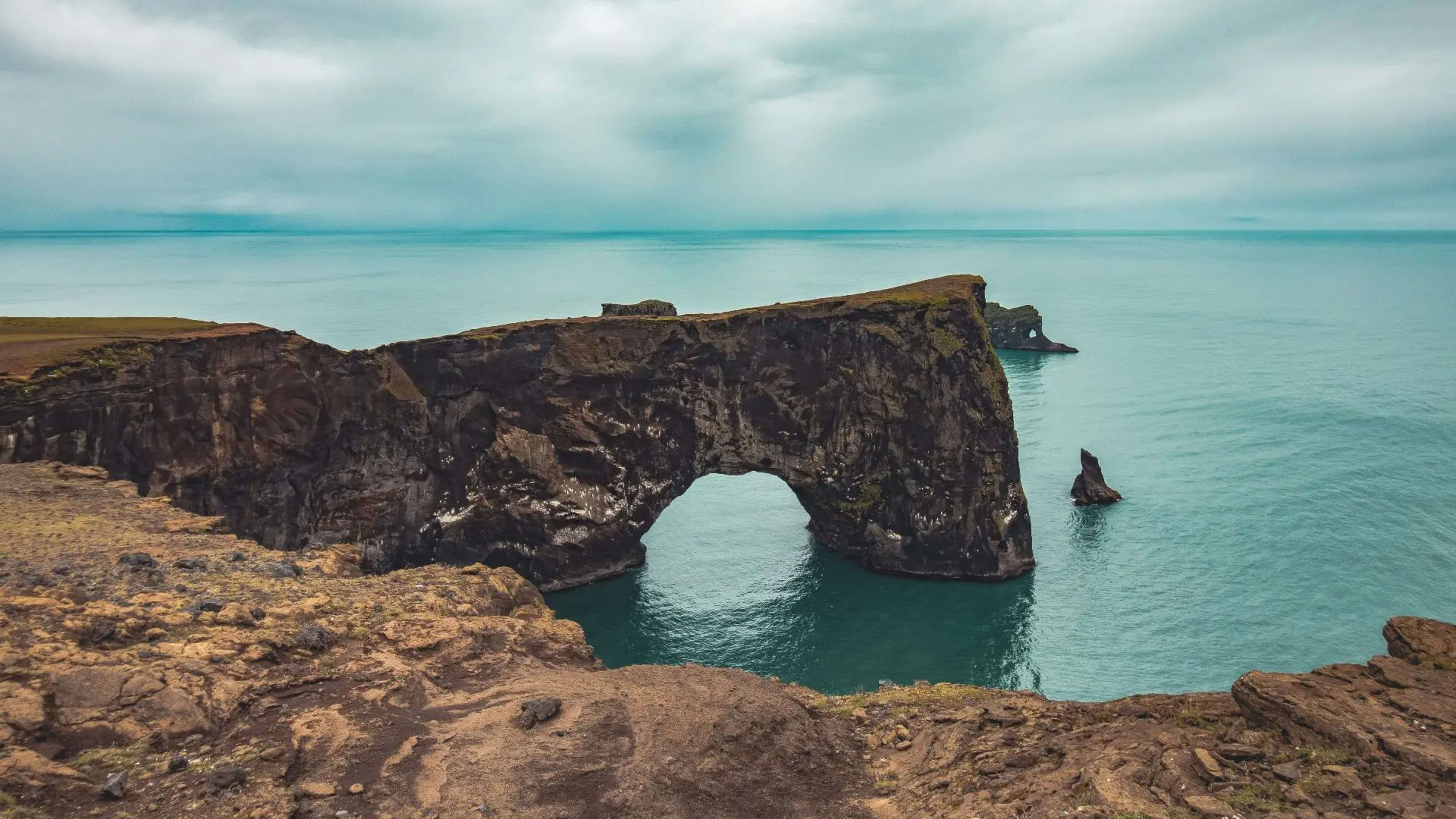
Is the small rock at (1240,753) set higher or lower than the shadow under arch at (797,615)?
higher

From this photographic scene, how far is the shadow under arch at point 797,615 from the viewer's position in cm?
4788

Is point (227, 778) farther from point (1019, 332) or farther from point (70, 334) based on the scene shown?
point (1019, 332)

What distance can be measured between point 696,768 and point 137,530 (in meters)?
23.4

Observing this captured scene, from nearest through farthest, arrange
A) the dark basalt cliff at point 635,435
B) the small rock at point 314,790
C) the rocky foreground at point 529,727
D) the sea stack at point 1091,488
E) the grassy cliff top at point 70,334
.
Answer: the rocky foreground at point 529,727
the small rock at point 314,790
the grassy cliff top at point 70,334
the dark basalt cliff at point 635,435
the sea stack at point 1091,488

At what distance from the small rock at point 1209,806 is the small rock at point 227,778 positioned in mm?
18883

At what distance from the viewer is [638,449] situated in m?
62.0

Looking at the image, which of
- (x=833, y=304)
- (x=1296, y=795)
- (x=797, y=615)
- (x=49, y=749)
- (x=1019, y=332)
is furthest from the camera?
(x=1019, y=332)

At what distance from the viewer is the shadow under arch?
47.9 meters

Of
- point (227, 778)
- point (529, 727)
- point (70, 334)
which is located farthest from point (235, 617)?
point (70, 334)

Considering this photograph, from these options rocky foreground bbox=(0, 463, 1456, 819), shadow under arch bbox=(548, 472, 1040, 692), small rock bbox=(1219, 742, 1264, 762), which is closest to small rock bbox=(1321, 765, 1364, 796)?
rocky foreground bbox=(0, 463, 1456, 819)

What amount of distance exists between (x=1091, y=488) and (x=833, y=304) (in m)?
28.2

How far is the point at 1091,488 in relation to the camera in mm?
69812

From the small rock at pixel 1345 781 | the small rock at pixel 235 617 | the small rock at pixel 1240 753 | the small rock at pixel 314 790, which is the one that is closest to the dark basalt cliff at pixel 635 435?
the small rock at pixel 235 617

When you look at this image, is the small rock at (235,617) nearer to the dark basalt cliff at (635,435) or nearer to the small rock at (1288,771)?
the small rock at (1288,771)
